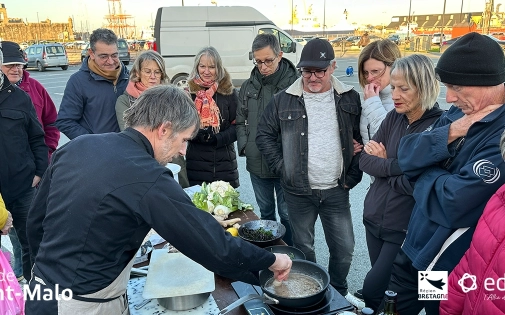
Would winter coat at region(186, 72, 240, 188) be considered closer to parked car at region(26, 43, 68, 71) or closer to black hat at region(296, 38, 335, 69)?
black hat at region(296, 38, 335, 69)

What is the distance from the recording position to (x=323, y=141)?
2.41 m

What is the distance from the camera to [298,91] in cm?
244

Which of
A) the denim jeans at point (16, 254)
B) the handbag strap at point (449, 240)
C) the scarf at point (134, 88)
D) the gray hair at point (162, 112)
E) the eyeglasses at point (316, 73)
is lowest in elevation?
the denim jeans at point (16, 254)

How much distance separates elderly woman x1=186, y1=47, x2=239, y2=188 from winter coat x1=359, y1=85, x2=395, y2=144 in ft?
3.74

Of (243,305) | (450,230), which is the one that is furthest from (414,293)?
(243,305)

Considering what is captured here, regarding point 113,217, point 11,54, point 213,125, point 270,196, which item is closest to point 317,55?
point 213,125

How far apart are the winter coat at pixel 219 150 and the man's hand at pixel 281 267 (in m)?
1.66

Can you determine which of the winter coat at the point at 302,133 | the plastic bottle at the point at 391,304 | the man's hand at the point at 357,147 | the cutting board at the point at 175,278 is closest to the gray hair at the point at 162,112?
the cutting board at the point at 175,278

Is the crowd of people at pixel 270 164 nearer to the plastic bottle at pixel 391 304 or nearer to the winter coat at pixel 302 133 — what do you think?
the winter coat at pixel 302 133

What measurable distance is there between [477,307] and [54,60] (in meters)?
21.4

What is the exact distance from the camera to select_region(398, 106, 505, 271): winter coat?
1366mm

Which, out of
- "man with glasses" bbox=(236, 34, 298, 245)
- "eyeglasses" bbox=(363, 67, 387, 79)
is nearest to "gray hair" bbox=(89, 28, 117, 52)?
"man with glasses" bbox=(236, 34, 298, 245)

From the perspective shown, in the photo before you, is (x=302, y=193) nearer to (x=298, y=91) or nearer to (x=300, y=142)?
(x=300, y=142)

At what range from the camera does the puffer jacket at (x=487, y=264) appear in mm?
1137
